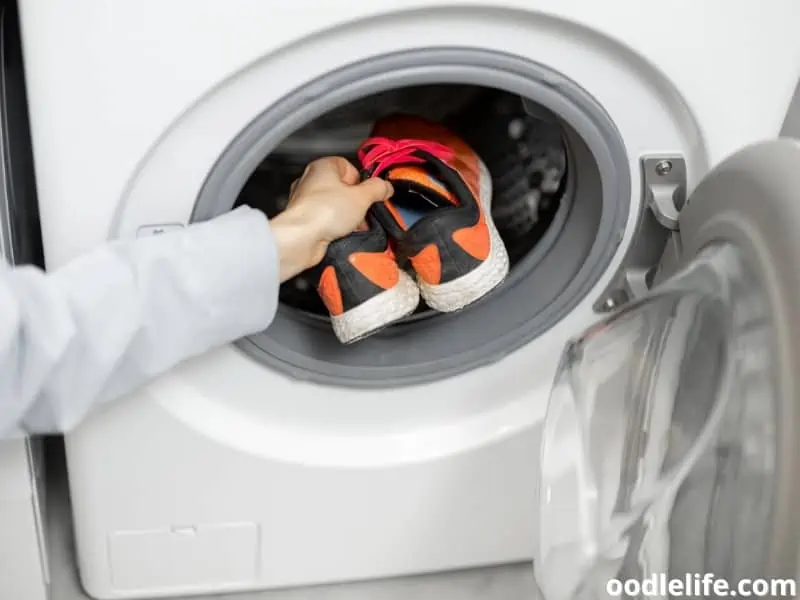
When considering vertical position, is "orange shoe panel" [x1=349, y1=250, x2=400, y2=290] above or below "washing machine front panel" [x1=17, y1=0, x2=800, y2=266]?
below

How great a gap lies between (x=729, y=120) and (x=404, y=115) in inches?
11.1

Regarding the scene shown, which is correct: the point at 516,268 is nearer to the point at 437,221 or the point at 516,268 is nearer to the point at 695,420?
the point at 437,221

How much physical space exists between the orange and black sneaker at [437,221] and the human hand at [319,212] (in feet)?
0.07

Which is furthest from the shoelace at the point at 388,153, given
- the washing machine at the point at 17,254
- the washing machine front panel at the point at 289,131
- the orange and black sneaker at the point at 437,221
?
the washing machine at the point at 17,254

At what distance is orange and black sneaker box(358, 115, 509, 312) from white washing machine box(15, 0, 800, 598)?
0.25ft

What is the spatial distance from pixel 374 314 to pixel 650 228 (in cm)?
22

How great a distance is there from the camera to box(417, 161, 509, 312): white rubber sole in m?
0.74

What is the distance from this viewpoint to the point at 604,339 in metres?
0.71

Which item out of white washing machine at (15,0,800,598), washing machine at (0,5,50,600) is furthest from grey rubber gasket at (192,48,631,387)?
washing machine at (0,5,50,600)

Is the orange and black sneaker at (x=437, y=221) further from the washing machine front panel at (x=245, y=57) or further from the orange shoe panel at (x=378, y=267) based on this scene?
the washing machine front panel at (x=245, y=57)

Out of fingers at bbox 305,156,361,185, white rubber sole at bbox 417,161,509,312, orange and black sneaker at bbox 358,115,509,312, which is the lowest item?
white rubber sole at bbox 417,161,509,312

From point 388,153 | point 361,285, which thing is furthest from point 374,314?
point 388,153

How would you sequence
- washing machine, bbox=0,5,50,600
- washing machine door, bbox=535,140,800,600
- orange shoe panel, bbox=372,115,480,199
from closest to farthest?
washing machine door, bbox=535,140,800,600 < washing machine, bbox=0,5,50,600 < orange shoe panel, bbox=372,115,480,199

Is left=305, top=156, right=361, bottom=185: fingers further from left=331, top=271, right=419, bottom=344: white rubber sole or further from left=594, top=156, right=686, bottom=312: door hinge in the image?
left=594, top=156, right=686, bottom=312: door hinge
